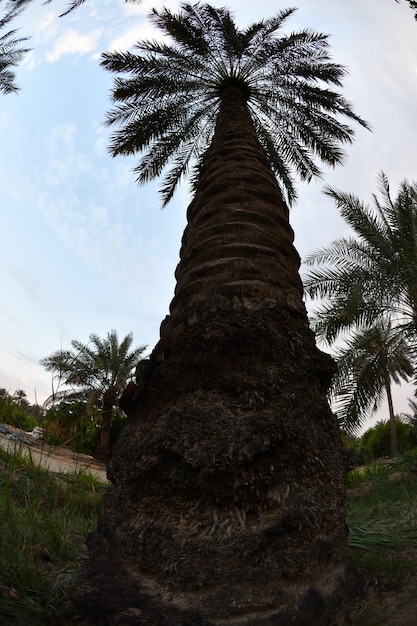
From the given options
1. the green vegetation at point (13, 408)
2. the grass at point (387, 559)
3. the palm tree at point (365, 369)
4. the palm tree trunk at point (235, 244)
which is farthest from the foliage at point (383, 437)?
the green vegetation at point (13, 408)

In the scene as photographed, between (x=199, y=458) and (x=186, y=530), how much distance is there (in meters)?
0.24

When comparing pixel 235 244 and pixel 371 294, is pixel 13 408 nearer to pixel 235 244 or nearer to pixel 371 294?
pixel 235 244

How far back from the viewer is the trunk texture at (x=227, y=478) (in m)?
1.48

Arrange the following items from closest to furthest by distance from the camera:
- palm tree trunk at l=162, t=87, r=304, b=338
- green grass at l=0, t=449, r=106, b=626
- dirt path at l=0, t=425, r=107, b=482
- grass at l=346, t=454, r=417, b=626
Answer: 1. green grass at l=0, t=449, r=106, b=626
2. grass at l=346, t=454, r=417, b=626
3. dirt path at l=0, t=425, r=107, b=482
4. palm tree trunk at l=162, t=87, r=304, b=338

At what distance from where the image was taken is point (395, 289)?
1121cm

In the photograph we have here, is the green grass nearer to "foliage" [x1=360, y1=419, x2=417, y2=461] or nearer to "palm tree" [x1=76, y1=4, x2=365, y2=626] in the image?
"palm tree" [x1=76, y1=4, x2=365, y2=626]

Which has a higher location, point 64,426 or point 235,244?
point 235,244

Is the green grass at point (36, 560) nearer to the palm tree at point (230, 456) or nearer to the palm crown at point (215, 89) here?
the palm tree at point (230, 456)

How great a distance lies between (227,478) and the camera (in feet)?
5.61

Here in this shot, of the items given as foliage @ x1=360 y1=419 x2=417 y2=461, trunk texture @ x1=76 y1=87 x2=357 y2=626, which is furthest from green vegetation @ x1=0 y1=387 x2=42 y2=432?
foliage @ x1=360 y1=419 x2=417 y2=461

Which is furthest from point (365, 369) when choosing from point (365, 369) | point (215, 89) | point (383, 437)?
point (383, 437)

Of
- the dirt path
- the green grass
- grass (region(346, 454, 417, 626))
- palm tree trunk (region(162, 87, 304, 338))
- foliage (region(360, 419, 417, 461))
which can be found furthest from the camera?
foliage (region(360, 419, 417, 461))

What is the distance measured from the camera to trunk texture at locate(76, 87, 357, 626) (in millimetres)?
1481

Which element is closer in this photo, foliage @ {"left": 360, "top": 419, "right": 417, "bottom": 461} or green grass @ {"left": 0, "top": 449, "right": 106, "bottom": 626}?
green grass @ {"left": 0, "top": 449, "right": 106, "bottom": 626}
